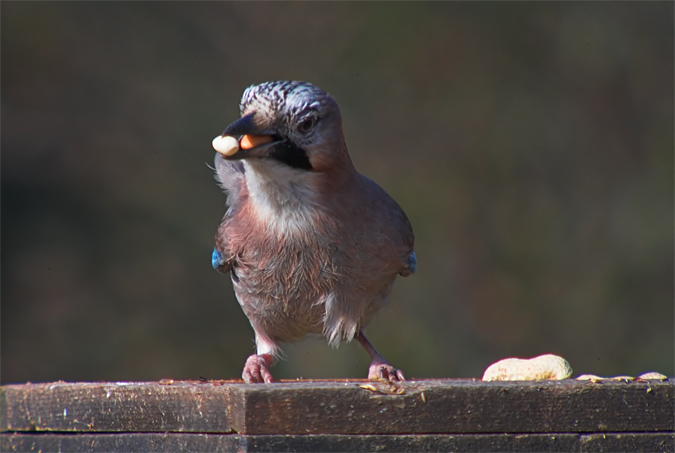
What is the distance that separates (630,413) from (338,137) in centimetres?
149

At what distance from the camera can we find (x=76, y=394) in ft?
9.05

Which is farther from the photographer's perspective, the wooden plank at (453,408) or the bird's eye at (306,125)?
the bird's eye at (306,125)

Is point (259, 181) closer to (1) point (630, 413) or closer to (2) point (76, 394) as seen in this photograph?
(2) point (76, 394)

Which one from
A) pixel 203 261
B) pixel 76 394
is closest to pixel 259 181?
pixel 76 394

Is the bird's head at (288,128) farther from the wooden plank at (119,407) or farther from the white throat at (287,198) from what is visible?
the wooden plank at (119,407)

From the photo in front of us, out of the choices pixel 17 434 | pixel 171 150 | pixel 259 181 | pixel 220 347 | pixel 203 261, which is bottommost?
pixel 220 347

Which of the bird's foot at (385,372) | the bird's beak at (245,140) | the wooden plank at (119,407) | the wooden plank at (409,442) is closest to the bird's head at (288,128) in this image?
the bird's beak at (245,140)

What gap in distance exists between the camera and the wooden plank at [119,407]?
2398mm

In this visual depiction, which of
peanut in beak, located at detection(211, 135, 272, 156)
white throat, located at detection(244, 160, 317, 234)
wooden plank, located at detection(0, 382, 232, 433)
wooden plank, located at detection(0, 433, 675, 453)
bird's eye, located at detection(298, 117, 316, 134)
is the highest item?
bird's eye, located at detection(298, 117, 316, 134)

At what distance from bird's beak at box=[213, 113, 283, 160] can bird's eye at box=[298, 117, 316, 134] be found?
0.36 feet

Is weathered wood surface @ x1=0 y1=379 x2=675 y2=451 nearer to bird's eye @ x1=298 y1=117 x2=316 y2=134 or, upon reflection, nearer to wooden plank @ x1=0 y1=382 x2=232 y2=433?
wooden plank @ x1=0 y1=382 x2=232 y2=433

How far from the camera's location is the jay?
326 cm

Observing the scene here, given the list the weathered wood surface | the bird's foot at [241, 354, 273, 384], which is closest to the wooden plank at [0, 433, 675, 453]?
the weathered wood surface

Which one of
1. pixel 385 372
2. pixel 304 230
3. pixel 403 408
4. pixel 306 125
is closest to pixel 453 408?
pixel 403 408
